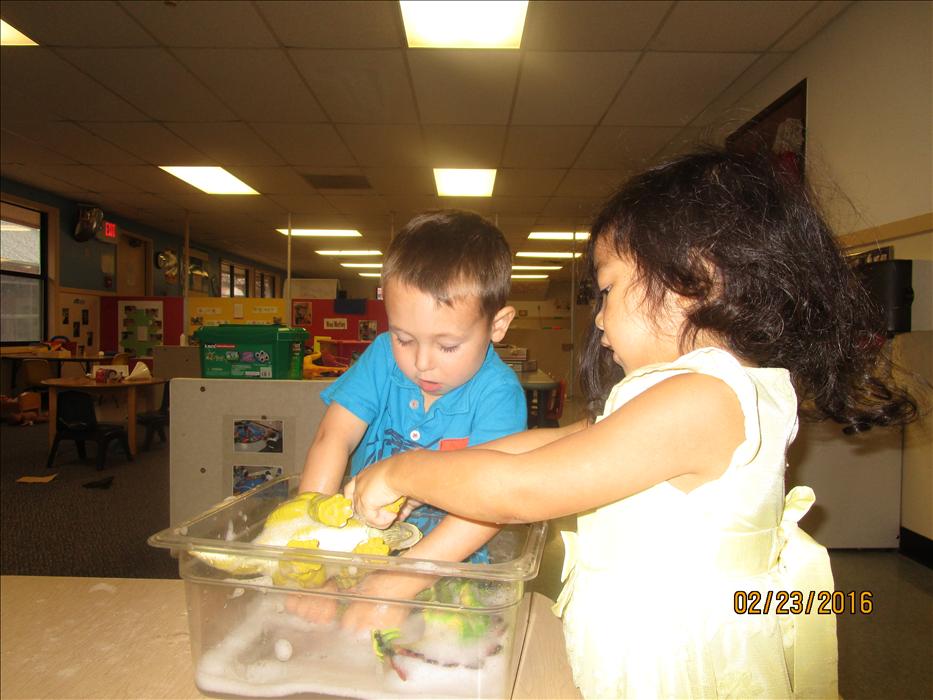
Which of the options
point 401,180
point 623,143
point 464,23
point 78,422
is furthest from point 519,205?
point 78,422

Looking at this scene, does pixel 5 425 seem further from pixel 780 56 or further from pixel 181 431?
pixel 780 56

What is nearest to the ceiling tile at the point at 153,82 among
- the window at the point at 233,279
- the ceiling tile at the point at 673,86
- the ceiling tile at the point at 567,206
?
the ceiling tile at the point at 673,86

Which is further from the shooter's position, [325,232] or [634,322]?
[325,232]

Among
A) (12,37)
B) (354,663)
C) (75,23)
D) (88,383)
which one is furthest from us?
(88,383)

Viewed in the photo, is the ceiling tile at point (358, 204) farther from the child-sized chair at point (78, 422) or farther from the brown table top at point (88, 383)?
the child-sized chair at point (78, 422)

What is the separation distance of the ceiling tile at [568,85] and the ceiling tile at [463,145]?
325 mm

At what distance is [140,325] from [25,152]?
2181mm

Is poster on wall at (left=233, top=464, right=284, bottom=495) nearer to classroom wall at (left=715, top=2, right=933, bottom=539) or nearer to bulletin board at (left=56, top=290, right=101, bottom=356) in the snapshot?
classroom wall at (left=715, top=2, right=933, bottom=539)

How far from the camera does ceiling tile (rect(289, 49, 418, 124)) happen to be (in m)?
3.06

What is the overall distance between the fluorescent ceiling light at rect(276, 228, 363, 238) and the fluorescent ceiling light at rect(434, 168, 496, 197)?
254 centimetres

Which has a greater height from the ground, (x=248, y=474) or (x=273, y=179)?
(x=273, y=179)

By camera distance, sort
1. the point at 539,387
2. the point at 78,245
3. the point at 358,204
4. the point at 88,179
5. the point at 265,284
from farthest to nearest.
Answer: the point at 265,284, the point at 78,245, the point at 358,204, the point at 88,179, the point at 539,387

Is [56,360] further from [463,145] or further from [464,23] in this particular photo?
[464,23]

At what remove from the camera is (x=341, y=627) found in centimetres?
46
